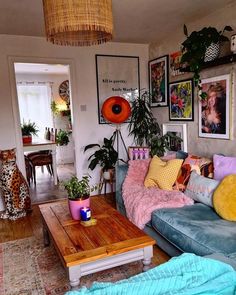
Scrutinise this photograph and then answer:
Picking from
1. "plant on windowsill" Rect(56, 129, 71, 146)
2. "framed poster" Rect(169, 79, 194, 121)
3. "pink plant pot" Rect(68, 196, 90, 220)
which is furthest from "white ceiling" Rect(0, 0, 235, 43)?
"plant on windowsill" Rect(56, 129, 71, 146)

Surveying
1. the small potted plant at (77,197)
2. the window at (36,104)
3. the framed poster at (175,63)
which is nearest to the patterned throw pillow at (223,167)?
the small potted plant at (77,197)

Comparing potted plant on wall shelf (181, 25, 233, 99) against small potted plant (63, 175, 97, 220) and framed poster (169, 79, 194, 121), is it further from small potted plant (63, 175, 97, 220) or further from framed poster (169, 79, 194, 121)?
small potted plant (63, 175, 97, 220)

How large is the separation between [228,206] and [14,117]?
2.90 metres

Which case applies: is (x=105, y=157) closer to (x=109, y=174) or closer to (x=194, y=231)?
(x=109, y=174)

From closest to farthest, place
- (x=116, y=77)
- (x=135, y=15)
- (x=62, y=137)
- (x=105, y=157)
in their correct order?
(x=135, y=15) < (x=105, y=157) < (x=116, y=77) < (x=62, y=137)

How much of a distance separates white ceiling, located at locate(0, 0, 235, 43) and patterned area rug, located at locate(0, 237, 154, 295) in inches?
93.8

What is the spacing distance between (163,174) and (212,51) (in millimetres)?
1405

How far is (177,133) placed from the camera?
368 centimetres

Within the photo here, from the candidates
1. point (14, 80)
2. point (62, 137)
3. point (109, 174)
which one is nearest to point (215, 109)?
point (109, 174)

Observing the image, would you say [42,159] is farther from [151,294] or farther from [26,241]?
[151,294]

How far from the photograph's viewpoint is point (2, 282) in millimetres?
2029

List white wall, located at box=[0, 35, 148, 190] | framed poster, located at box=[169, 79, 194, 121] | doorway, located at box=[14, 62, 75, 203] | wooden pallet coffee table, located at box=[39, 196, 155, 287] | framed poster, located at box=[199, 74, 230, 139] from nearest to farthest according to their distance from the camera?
wooden pallet coffee table, located at box=[39, 196, 155, 287] → framed poster, located at box=[199, 74, 230, 139] → framed poster, located at box=[169, 79, 194, 121] → white wall, located at box=[0, 35, 148, 190] → doorway, located at box=[14, 62, 75, 203]

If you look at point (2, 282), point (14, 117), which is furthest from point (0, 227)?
point (14, 117)

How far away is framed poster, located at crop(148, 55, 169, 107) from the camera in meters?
3.86
